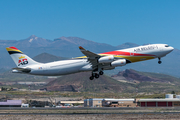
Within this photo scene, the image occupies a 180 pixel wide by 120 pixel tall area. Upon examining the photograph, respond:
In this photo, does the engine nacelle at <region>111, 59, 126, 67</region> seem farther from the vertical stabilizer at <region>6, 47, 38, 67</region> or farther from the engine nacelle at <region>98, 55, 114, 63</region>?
the vertical stabilizer at <region>6, 47, 38, 67</region>

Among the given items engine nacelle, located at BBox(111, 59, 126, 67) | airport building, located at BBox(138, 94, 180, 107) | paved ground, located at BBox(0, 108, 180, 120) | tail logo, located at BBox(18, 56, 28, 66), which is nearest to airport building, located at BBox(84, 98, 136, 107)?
airport building, located at BBox(138, 94, 180, 107)

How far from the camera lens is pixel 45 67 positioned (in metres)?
67.3

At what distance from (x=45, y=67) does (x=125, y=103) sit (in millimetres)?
62934

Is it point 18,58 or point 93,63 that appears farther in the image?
point 18,58

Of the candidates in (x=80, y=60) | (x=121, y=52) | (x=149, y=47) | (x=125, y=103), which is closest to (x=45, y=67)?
(x=80, y=60)

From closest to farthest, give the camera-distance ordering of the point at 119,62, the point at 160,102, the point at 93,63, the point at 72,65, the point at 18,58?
1. the point at 119,62
2. the point at 72,65
3. the point at 93,63
4. the point at 18,58
5. the point at 160,102

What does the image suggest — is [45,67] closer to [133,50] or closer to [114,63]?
[114,63]

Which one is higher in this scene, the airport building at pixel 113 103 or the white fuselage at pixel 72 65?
the white fuselage at pixel 72 65

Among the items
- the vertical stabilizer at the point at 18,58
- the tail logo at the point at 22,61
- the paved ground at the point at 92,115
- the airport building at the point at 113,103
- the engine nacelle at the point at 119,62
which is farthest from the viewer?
the airport building at the point at 113,103

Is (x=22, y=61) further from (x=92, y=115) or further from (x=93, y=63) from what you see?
(x=92, y=115)

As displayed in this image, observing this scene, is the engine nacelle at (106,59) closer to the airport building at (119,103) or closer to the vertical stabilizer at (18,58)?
the vertical stabilizer at (18,58)

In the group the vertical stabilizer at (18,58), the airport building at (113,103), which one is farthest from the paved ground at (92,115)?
the airport building at (113,103)

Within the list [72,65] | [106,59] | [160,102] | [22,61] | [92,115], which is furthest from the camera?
[160,102]

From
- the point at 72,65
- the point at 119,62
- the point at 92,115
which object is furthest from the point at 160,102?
the point at 92,115
